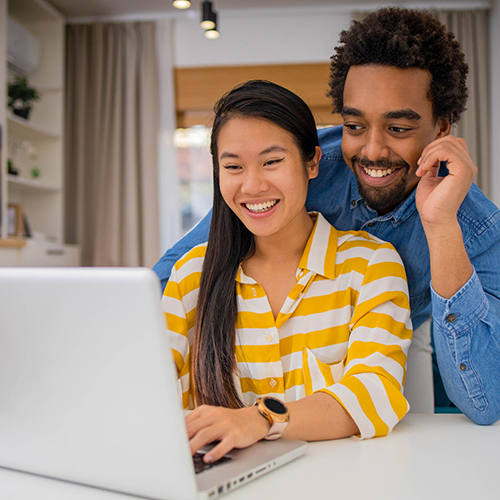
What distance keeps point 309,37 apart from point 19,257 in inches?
112

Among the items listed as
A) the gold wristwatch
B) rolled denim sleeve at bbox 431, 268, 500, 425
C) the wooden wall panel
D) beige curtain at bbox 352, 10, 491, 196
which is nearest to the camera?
the gold wristwatch

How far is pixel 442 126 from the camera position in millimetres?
1343

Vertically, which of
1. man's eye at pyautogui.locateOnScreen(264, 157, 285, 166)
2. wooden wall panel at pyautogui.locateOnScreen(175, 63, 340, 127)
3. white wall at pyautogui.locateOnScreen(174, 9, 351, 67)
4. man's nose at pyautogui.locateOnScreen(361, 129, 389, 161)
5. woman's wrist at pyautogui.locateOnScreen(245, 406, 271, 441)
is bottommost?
woman's wrist at pyautogui.locateOnScreen(245, 406, 271, 441)

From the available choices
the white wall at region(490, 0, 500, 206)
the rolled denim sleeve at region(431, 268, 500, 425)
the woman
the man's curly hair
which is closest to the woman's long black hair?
the woman

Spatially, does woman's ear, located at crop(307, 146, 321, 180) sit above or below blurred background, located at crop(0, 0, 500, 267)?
below

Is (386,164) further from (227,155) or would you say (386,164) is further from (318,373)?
(318,373)

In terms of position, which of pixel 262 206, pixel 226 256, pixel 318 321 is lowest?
pixel 318 321

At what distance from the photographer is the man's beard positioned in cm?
126

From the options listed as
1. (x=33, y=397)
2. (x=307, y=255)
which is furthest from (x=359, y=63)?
(x=33, y=397)

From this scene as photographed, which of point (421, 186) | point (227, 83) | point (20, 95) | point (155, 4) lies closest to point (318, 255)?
point (421, 186)

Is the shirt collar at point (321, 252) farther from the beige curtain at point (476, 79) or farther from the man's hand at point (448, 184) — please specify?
the beige curtain at point (476, 79)

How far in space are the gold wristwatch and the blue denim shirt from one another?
35 cm

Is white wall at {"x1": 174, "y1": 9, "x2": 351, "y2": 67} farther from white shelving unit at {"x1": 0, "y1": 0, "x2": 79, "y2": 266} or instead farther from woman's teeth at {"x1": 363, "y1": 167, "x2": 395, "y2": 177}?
woman's teeth at {"x1": 363, "y1": 167, "x2": 395, "y2": 177}

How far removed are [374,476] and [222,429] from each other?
18cm
